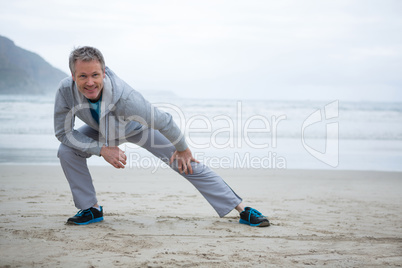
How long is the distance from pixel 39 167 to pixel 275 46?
2555 centimetres

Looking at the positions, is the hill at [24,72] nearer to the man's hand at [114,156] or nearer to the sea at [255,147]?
the sea at [255,147]

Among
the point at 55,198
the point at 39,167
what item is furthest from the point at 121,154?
the point at 39,167

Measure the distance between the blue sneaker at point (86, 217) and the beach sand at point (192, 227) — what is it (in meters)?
0.08

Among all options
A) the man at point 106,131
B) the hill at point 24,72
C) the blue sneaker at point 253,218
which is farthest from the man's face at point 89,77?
the hill at point 24,72

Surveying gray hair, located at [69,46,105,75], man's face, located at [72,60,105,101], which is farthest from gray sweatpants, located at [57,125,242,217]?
gray hair, located at [69,46,105,75]

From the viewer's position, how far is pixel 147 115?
2.90 meters

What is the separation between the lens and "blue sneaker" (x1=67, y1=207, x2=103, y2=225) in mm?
3197

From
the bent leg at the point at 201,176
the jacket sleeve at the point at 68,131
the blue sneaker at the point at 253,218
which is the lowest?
the blue sneaker at the point at 253,218

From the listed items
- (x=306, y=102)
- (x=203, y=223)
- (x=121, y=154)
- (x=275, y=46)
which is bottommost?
(x=203, y=223)

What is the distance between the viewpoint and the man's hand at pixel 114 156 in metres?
2.86

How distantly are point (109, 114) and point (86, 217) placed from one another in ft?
2.97

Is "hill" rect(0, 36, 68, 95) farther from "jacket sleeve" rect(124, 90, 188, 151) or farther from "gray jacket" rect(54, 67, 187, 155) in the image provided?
"jacket sleeve" rect(124, 90, 188, 151)

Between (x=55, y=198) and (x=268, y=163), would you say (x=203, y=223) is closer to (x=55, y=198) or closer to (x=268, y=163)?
(x=55, y=198)

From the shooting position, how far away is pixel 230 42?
29812mm
